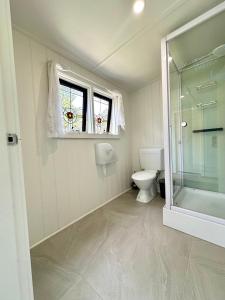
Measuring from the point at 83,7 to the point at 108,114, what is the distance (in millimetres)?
1582

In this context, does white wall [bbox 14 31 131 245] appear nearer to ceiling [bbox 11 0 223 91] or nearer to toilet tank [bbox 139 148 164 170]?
ceiling [bbox 11 0 223 91]

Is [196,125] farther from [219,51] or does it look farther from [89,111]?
[89,111]

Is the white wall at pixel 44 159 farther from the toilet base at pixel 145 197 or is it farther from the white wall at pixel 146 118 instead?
the white wall at pixel 146 118

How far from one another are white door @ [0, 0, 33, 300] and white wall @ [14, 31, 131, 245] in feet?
2.69

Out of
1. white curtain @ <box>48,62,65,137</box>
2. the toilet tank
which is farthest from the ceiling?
the toilet tank

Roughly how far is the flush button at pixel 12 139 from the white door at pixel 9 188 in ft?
0.04

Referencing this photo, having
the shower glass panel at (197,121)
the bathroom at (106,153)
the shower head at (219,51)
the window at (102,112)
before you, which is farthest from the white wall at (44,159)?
the shower head at (219,51)

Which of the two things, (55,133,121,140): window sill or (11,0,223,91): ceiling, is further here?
(55,133,121,140): window sill

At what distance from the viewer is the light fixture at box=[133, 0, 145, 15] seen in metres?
1.38

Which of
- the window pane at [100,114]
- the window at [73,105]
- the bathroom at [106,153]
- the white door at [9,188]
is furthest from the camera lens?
the window pane at [100,114]

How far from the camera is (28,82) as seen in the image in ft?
4.89

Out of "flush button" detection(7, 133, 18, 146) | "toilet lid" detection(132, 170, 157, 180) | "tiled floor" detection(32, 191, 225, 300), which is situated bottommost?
"tiled floor" detection(32, 191, 225, 300)

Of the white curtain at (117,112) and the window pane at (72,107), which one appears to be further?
the white curtain at (117,112)

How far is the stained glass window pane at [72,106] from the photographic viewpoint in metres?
2.03
